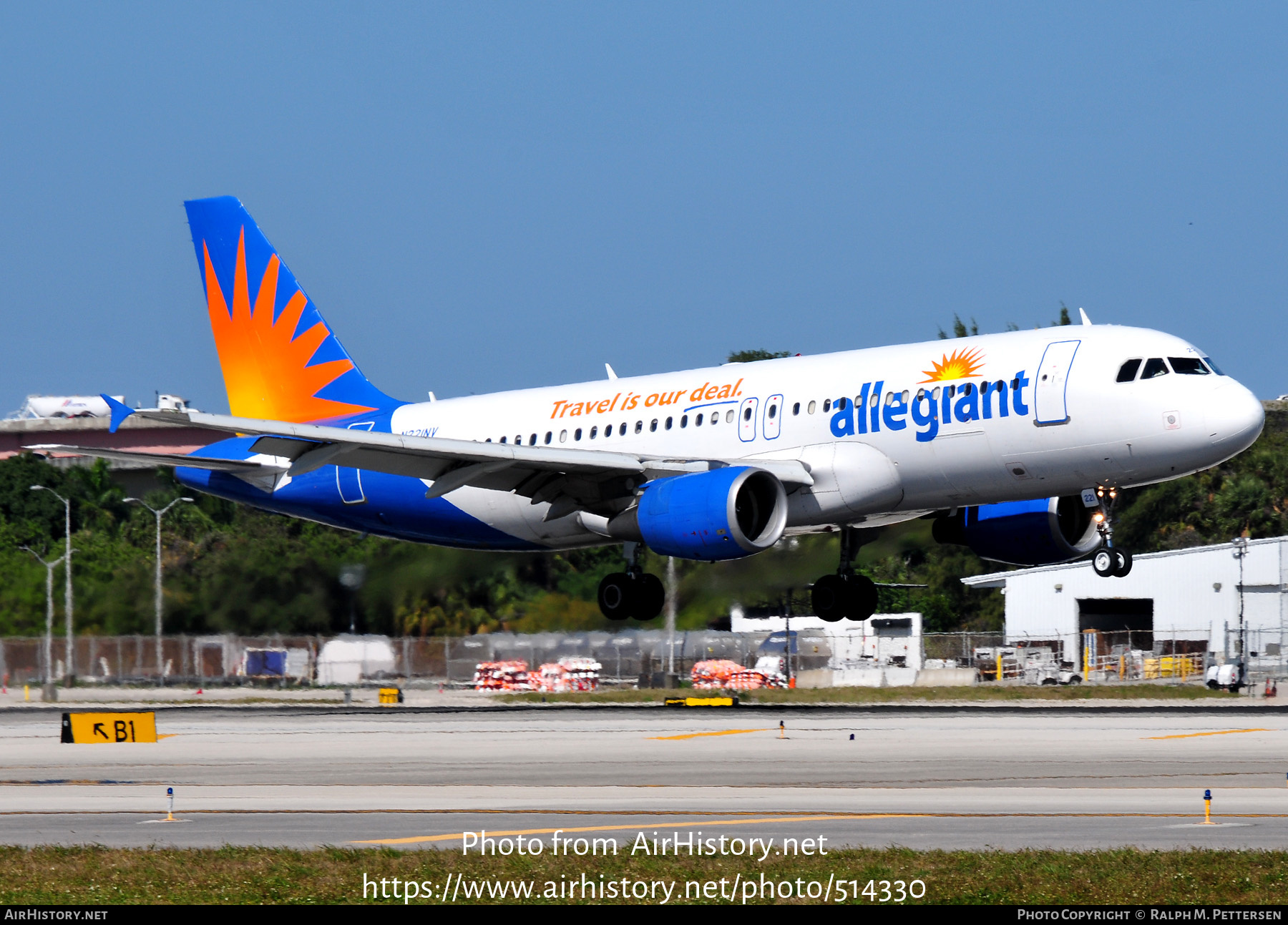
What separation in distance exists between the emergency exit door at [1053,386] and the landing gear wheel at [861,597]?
7848 millimetres

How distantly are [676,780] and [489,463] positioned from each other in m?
9.81

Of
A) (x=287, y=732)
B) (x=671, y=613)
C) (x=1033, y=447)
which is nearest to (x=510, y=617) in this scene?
(x=671, y=613)

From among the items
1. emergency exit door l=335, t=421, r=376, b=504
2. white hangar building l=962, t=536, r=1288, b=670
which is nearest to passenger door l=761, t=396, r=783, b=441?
emergency exit door l=335, t=421, r=376, b=504

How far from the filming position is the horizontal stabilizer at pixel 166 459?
34875 mm

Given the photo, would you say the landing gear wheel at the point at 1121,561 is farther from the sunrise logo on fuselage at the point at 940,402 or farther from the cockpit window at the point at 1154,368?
the cockpit window at the point at 1154,368

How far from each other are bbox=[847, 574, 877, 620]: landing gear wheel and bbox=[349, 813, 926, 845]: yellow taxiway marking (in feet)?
52.3

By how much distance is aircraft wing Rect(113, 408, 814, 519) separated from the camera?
34.5 metres

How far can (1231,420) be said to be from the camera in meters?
31.1

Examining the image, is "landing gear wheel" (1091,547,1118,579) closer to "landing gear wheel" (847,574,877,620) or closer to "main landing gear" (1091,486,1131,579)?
"main landing gear" (1091,486,1131,579)

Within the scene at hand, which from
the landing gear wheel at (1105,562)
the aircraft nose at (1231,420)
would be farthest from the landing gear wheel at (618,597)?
the aircraft nose at (1231,420)

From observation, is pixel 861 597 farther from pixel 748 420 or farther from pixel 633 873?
pixel 633 873

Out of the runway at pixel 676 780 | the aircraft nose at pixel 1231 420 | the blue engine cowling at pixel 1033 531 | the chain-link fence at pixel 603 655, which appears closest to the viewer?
the runway at pixel 676 780

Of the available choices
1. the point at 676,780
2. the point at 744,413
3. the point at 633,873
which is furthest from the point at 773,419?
the point at 633,873

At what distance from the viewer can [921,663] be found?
69.1 metres
